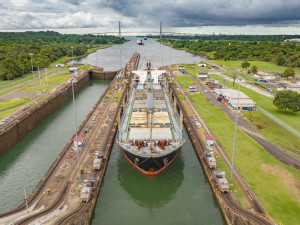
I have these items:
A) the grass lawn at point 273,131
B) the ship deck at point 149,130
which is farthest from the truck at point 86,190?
the grass lawn at point 273,131

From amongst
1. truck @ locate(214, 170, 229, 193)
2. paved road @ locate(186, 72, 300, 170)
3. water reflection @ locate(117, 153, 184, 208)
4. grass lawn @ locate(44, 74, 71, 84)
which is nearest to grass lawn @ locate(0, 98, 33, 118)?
grass lawn @ locate(44, 74, 71, 84)

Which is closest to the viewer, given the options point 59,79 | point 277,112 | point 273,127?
point 273,127

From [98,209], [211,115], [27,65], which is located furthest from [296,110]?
[27,65]

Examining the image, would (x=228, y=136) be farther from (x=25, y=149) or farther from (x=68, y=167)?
(x=25, y=149)

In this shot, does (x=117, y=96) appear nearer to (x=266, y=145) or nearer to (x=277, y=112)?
(x=277, y=112)

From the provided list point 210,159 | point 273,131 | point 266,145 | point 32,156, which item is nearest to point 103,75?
point 32,156

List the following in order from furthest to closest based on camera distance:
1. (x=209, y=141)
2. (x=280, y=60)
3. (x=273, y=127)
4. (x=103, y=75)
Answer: (x=280, y=60), (x=103, y=75), (x=273, y=127), (x=209, y=141)

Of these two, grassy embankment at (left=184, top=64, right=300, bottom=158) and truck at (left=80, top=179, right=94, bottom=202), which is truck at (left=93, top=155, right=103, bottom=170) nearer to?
truck at (left=80, top=179, right=94, bottom=202)
